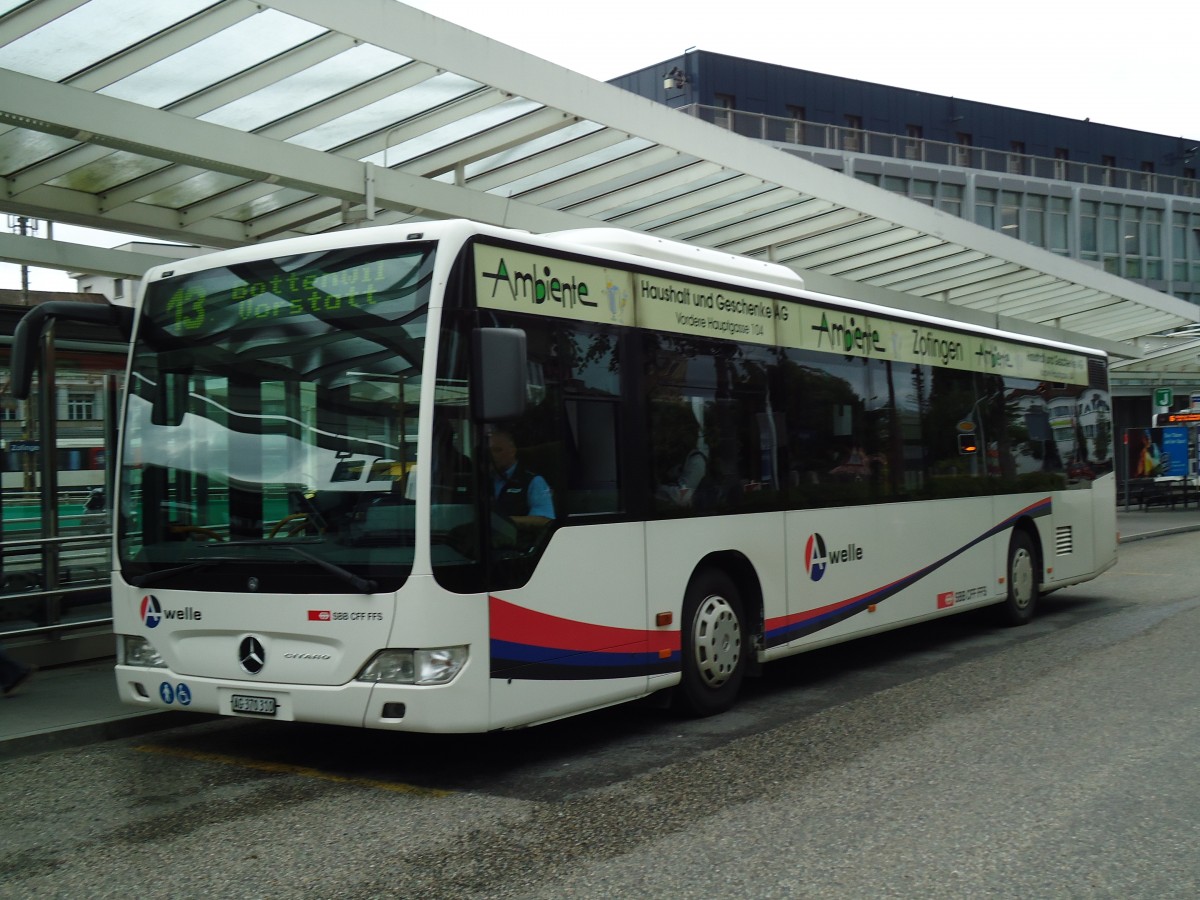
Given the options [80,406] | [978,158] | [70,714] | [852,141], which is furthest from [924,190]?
[70,714]

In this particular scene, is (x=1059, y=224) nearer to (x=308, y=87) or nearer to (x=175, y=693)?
(x=308, y=87)

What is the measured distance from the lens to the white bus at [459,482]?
6.41m

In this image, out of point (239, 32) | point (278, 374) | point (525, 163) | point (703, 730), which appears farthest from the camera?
point (525, 163)

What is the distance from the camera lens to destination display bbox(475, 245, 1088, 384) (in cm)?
699

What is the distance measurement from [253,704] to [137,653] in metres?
1.01

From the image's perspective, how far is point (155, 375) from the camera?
735 cm

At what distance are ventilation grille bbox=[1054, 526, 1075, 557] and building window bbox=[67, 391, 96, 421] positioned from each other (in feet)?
31.4

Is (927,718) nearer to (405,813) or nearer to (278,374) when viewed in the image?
(405,813)

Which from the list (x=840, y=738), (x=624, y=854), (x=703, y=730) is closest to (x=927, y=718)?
(x=840, y=738)

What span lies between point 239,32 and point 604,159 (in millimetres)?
4546

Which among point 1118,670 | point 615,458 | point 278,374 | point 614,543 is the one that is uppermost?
point 278,374

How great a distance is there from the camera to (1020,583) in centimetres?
1305

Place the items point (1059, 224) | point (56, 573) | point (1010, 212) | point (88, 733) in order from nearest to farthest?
point (88, 733) → point (56, 573) → point (1010, 212) → point (1059, 224)

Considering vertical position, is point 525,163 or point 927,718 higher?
point 525,163
